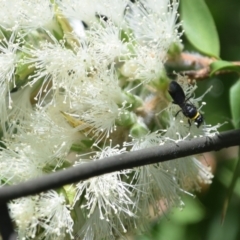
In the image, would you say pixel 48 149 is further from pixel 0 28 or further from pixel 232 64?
pixel 232 64

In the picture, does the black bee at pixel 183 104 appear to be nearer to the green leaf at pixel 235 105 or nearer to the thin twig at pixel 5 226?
the green leaf at pixel 235 105

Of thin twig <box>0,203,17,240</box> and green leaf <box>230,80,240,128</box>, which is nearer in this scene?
thin twig <box>0,203,17,240</box>

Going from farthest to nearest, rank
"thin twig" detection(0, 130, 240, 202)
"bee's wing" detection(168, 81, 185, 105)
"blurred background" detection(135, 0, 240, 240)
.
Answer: "blurred background" detection(135, 0, 240, 240)
"bee's wing" detection(168, 81, 185, 105)
"thin twig" detection(0, 130, 240, 202)

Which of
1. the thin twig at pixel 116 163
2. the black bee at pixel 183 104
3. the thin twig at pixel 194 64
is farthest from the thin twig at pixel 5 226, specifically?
the thin twig at pixel 194 64

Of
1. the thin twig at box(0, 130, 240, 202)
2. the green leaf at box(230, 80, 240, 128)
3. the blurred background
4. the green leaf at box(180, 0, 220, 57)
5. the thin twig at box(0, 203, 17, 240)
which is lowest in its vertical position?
the blurred background

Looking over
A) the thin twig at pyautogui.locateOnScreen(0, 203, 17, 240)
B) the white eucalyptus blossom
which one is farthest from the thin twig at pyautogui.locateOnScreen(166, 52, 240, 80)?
the thin twig at pyautogui.locateOnScreen(0, 203, 17, 240)

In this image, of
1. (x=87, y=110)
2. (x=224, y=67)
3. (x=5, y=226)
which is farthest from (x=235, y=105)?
(x=5, y=226)

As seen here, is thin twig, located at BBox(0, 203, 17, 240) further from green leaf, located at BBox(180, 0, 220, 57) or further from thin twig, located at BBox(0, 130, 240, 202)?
green leaf, located at BBox(180, 0, 220, 57)

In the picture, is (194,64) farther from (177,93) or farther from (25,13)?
(25,13)
